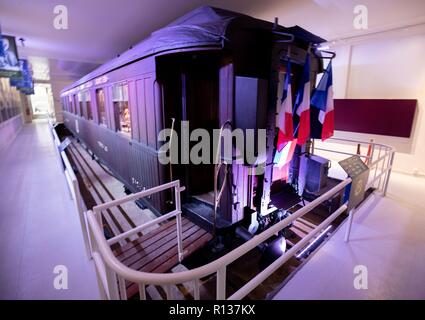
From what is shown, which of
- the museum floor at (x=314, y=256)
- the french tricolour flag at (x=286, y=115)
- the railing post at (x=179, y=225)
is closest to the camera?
the museum floor at (x=314, y=256)

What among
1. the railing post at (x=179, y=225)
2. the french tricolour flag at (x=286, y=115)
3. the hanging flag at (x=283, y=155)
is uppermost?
the french tricolour flag at (x=286, y=115)

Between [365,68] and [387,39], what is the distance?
744 millimetres

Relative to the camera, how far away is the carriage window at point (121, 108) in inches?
167

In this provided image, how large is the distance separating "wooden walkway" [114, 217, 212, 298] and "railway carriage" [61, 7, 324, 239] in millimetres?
227

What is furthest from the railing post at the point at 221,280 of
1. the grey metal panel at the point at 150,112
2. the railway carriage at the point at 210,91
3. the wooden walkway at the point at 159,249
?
the grey metal panel at the point at 150,112

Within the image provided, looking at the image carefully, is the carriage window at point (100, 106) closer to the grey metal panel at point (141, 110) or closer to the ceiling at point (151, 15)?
the ceiling at point (151, 15)

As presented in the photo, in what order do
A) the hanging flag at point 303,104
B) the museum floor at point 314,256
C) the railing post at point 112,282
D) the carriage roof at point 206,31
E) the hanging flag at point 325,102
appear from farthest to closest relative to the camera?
the hanging flag at point 325,102, the hanging flag at point 303,104, the carriage roof at point 206,31, the museum floor at point 314,256, the railing post at point 112,282

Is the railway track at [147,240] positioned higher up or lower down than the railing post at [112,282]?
lower down

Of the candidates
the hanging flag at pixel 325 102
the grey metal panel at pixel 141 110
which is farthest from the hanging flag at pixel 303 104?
the grey metal panel at pixel 141 110

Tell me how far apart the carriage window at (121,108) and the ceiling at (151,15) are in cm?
150

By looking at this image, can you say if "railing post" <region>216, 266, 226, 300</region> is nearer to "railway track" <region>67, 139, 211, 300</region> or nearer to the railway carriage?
"railway track" <region>67, 139, 211, 300</region>

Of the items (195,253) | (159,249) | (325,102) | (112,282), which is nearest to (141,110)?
(159,249)

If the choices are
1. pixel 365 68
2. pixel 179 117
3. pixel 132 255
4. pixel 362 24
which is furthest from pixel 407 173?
pixel 132 255

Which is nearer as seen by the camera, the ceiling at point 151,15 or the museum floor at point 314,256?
the museum floor at point 314,256
